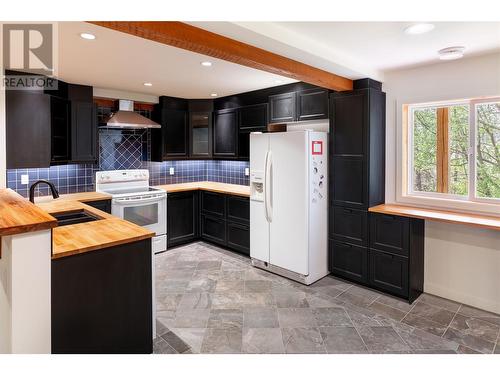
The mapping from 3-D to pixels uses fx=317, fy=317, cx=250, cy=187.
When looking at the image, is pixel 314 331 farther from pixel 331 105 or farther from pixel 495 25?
pixel 495 25

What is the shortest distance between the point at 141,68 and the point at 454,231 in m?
3.60

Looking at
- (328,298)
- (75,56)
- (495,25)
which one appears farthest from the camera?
(328,298)

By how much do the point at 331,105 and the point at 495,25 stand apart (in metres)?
1.62

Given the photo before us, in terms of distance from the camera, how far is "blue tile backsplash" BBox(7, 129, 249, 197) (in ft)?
13.4

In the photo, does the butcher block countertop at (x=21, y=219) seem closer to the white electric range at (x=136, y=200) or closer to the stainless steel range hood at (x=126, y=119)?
the white electric range at (x=136, y=200)

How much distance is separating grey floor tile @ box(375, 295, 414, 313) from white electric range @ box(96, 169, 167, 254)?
2951 mm

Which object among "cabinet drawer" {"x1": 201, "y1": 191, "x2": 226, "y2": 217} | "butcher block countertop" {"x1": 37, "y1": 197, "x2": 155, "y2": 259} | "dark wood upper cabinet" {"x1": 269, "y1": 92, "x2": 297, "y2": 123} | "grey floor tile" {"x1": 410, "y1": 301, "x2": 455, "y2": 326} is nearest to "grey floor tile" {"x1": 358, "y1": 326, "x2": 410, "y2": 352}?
"grey floor tile" {"x1": 410, "y1": 301, "x2": 455, "y2": 326}

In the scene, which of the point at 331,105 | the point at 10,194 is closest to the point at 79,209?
the point at 10,194

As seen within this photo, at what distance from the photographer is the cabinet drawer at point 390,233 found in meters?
3.13

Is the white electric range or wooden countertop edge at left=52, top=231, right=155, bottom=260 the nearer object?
wooden countertop edge at left=52, top=231, right=155, bottom=260

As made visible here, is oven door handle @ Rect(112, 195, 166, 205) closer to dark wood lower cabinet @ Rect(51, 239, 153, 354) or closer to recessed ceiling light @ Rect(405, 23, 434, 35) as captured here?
dark wood lower cabinet @ Rect(51, 239, 153, 354)

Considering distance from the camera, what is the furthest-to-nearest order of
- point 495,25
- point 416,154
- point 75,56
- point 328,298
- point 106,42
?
point 416,154, point 328,298, point 75,56, point 106,42, point 495,25

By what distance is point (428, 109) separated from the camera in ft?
11.2

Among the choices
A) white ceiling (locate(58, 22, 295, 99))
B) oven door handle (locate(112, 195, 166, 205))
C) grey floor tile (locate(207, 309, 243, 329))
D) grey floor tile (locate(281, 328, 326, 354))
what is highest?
white ceiling (locate(58, 22, 295, 99))
